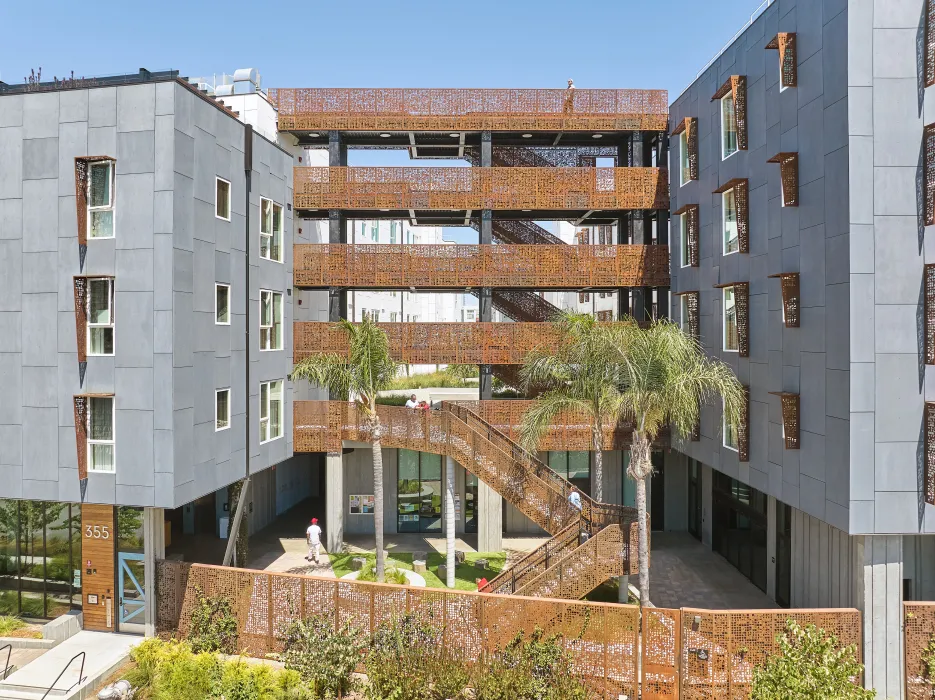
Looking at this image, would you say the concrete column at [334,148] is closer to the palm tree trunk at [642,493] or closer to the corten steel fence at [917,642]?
the palm tree trunk at [642,493]

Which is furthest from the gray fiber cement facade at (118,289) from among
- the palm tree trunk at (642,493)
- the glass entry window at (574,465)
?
the glass entry window at (574,465)

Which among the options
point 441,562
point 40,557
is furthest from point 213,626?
point 441,562

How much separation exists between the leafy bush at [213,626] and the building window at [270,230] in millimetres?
10888

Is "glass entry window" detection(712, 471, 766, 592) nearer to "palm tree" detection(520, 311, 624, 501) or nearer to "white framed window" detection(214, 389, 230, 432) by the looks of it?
"palm tree" detection(520, 311, 624, 501)

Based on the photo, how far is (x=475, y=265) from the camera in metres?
24.9

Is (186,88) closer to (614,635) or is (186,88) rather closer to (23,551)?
(23,551)

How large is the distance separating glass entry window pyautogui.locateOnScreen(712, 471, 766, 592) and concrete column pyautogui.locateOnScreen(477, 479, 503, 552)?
8344 mm

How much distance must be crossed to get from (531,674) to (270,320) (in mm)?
14152

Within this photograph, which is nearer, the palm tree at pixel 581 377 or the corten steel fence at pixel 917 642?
the corten steel fence at pixel 917 642

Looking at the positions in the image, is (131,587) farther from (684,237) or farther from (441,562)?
(684,237)

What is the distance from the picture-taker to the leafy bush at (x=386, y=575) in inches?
776

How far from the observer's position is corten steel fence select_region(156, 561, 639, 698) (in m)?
13.5

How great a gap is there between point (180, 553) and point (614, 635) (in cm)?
1352

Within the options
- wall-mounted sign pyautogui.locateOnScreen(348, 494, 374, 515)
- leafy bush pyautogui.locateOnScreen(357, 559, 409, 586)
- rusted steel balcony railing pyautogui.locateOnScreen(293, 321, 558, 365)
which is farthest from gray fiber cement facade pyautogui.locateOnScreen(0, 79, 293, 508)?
wall-mounted sign pyautogui.locateOnScreen(348, 494, 374, 515)
